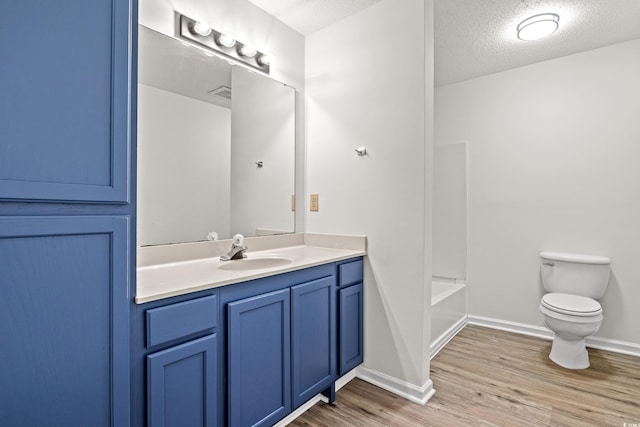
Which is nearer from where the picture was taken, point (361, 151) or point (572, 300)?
point (361, 151)

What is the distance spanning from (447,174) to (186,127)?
2557 millimetres

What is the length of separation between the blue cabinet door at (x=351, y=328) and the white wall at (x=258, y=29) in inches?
27.0

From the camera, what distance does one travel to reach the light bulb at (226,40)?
1941 mm

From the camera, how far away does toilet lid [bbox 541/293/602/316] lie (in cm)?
226

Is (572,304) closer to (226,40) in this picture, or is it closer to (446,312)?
(446,312)

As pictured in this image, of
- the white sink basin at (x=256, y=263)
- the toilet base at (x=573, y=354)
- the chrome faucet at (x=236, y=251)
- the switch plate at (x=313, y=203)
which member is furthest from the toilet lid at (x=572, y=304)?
the chrome faucet at (x=236, y=251)

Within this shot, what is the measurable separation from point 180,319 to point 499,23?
2.68 metres

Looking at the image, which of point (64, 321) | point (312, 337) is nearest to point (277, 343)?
point (312, 337)

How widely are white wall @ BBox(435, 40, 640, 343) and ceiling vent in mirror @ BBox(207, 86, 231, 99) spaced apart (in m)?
2.29

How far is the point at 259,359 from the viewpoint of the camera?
1.46m

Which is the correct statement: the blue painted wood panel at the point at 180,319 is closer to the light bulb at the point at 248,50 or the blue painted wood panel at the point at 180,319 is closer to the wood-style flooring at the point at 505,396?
the wood-style flooring at the point at 505,396

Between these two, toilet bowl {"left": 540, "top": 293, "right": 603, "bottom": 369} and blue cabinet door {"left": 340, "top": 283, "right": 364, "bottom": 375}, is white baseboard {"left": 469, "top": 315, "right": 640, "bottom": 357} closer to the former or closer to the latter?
toilet bowl {"left": 540, "top": 293, "right": 603, "bottom": 369}

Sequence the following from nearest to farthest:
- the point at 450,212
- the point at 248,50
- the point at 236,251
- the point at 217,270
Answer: the point at 217,270 < the point at 236,251 < the point at 248,50 < the point at 450,212

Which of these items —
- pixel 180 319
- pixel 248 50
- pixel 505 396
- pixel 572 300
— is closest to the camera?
pixel 180 319
